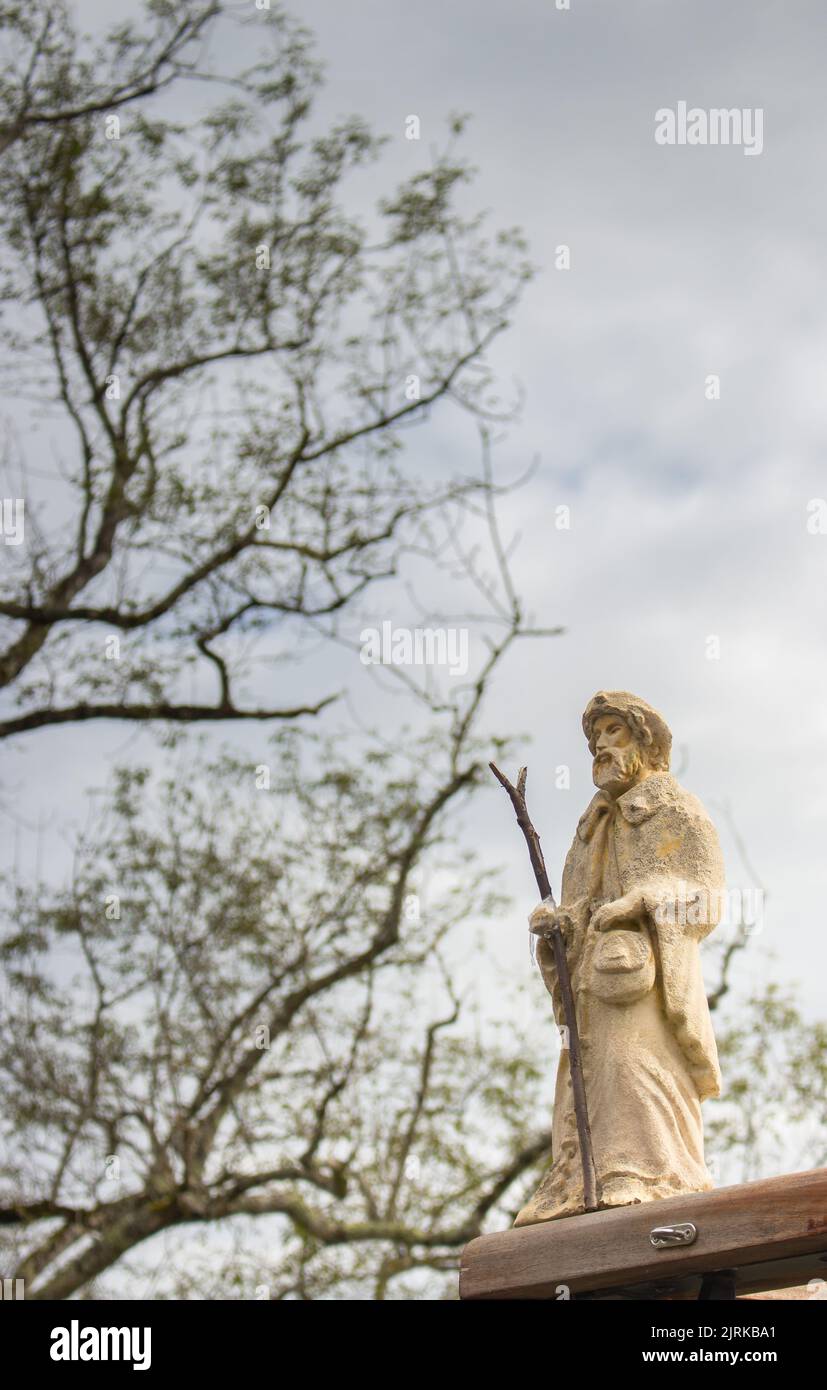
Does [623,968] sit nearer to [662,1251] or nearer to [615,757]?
[615,757]

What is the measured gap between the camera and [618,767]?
7.41 m

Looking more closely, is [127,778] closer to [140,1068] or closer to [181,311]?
[140,1068]

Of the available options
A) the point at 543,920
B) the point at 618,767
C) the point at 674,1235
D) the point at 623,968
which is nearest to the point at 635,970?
the point at 623,968

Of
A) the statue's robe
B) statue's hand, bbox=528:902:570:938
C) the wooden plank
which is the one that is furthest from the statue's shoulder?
the wooden plank

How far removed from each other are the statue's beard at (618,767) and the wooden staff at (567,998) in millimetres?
509

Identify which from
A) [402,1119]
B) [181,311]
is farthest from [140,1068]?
[181,311]

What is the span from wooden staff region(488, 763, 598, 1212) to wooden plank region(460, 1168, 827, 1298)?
0.15 meters

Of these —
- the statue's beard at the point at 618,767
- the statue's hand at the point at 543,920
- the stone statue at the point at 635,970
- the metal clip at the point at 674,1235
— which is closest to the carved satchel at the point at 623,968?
the stone statue at the point at 635,970

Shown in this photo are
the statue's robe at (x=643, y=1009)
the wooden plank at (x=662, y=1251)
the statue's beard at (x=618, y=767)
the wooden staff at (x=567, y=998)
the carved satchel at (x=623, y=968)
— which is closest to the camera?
the wooden plank at (x=662, y=1251)

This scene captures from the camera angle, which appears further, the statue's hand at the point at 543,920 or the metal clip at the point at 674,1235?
the statue's hand at the point at 543,920

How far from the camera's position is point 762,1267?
5828 millimetres

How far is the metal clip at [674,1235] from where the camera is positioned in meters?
5.78

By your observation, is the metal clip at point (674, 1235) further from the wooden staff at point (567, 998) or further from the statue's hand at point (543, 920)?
the statue's hand at point (543, 920)

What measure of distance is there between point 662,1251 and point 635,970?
47.1 inches
